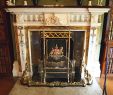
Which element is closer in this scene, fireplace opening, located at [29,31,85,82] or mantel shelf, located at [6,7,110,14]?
mantel shelf, located at [6,7,110,14]

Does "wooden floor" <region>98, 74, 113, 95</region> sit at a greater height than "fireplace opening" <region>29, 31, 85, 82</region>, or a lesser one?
lesser

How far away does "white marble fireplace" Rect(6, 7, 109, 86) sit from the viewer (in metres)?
3.57

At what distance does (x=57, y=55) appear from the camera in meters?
4.02

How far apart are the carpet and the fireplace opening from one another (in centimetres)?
29

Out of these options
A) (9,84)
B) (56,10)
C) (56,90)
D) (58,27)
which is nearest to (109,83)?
(56,90)

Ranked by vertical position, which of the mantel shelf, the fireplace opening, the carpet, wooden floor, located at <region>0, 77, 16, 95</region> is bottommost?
wooden floor, located at <region>0, 77, 16, 95</region>

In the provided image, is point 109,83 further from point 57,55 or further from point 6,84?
point 6,84

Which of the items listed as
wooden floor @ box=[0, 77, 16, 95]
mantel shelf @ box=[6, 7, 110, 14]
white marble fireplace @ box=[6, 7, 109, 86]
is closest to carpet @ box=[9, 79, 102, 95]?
wooden floor @ box=[0, 77, 16, 95]

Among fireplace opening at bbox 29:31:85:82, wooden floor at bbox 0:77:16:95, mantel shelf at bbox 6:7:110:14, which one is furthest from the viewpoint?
fireplace opening at bbox 29:31:85:82

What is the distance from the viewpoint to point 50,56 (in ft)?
13.2

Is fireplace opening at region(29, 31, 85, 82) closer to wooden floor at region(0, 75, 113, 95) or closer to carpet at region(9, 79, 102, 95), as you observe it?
carpet at region(9, 79, 102, 95)

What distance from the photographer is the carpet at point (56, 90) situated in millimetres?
3514

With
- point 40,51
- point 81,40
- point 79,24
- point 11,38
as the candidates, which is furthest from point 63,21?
point 11,38

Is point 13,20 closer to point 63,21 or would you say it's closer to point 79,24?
point 63,21
